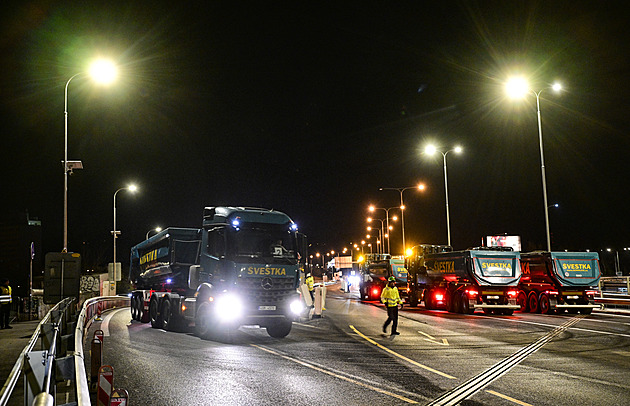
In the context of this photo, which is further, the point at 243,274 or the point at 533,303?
the point at 533,303

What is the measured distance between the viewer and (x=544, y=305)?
2653 cm

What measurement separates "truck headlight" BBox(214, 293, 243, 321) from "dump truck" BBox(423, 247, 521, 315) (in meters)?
13.7

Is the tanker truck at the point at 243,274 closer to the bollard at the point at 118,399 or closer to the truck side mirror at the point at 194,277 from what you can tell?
the truck side mirror at the point at 194,277

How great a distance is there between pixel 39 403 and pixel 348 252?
174 meters

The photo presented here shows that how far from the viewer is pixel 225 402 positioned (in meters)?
8.30

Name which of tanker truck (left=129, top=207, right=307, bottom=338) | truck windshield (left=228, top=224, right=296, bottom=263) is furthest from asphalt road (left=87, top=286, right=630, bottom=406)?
truck windshield (left=228, top=224, right=296, bottom=263)

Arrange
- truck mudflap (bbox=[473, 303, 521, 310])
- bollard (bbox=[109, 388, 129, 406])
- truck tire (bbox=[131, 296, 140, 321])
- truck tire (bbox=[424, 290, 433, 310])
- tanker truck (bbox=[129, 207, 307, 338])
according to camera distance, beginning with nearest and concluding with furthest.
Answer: bollard (bbox=[109, 388, 129, 406]), tanker truck (bbox=[129, 207, 307, 338]), truck tire (bbox=[131, 296, 140, 321]), truck mudflap (bbox=[473, 303, 521, 310]), truck tire (bbox=[424, 290, 433, 310])

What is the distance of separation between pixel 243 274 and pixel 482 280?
46.0ft

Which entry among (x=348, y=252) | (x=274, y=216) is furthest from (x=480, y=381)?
(x=348, y=252)

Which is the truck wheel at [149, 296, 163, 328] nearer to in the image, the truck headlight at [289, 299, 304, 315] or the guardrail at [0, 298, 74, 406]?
the truck headlight at [289, 299, 304, 315]

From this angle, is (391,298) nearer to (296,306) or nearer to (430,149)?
(296,306)

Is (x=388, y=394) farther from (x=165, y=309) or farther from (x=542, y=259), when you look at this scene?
(x=542, y=259)

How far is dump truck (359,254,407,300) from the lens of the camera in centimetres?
3634

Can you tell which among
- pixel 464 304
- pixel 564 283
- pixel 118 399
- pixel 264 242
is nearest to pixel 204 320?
pixel 264 242
